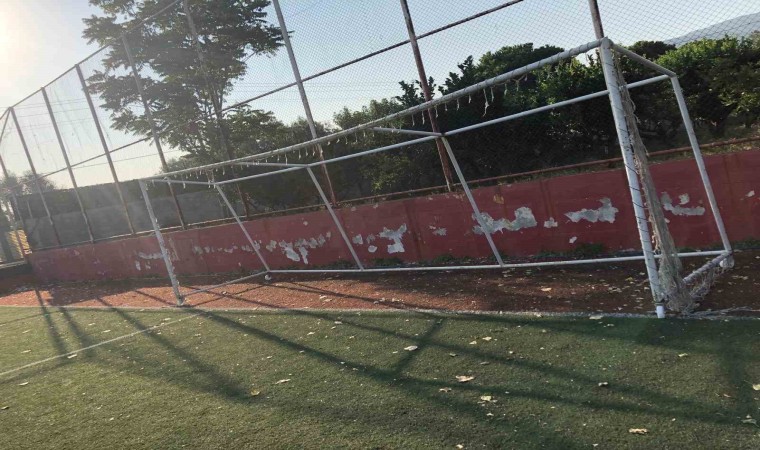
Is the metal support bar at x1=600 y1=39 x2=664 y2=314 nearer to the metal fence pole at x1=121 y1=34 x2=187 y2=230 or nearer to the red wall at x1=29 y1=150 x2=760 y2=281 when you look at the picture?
the red wall at x1=29 y1=150 x2=760 y2=281

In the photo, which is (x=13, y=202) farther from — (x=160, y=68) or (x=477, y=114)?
(x=477, y=114)

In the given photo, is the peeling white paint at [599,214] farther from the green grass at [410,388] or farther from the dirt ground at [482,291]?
the green grass at [410,388]

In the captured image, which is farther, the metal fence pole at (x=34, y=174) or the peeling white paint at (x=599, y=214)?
the metal fence pole at (x=34, y=174)

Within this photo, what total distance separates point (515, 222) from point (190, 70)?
8248 mm

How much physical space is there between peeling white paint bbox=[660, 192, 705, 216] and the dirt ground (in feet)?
1.86

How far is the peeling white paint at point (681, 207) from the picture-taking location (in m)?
5.87

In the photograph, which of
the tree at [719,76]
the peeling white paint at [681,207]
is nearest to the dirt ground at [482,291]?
the peeling white paint at [681,207]

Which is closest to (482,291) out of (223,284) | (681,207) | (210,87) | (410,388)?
(681,207)

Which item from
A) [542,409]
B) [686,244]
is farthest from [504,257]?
[542,409]

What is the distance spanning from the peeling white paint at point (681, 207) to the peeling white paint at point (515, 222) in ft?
5.30

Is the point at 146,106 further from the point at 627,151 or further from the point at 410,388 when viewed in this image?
the point at 627,151

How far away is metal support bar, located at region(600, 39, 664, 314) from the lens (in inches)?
163

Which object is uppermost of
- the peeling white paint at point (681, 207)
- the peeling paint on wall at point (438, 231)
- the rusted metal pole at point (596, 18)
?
the rusted metal pole at point (596, 18)

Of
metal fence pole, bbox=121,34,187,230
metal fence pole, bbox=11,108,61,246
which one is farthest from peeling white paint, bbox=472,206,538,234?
metal fence pole, bbox=11,108,61,246
